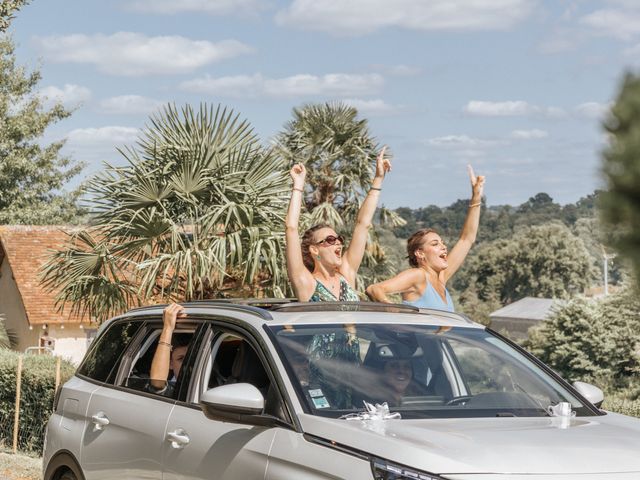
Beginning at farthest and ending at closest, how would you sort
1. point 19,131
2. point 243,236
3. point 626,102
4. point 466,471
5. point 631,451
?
point 19,131
point 243,236
point 626,102
point 631,451
point 466,471

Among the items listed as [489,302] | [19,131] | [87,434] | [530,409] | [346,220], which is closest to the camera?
[530,409]

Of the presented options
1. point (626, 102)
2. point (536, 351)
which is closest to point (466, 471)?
point (626, 102)

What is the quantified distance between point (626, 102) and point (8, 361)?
361 inches

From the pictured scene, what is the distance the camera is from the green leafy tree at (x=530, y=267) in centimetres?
8956

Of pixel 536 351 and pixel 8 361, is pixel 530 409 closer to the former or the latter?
pixel 8 361

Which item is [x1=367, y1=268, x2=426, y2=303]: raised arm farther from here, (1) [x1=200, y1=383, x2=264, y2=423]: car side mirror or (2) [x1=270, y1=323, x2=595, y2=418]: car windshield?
(1) [x1=200, y1=383, x2=264, y2=423]: car side mirror

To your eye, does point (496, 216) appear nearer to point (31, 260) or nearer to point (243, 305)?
point (31, 260)

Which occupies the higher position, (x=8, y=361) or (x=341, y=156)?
(x=341, y=156)

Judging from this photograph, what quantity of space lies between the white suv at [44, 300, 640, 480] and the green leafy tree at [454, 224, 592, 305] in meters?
84.5

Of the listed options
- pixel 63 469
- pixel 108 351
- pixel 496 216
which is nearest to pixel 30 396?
pixel 63 469

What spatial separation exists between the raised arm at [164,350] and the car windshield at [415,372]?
1.00 meters

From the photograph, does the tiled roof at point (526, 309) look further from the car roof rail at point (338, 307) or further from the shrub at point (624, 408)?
the car roof rail at point (338, 307)

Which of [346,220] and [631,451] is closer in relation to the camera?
[631,451]

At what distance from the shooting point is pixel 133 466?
550 centimetres
